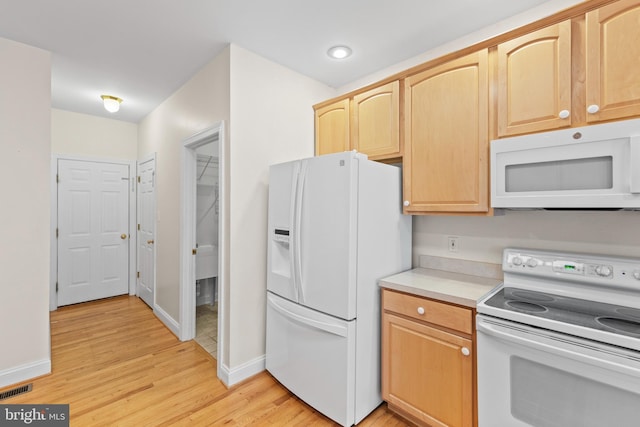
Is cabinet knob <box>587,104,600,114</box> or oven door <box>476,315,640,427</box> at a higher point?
cabinet knob <box>587,104,600,114</box>

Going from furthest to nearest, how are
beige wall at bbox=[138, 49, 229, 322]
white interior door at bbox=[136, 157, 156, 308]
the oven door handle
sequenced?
1. white interior door at bbox=[136, 157, 156, 308]
2. beige wall at bbox=[138, 49, 229, 322]
3. the oven door handle

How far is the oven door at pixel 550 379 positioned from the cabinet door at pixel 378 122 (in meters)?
1.31

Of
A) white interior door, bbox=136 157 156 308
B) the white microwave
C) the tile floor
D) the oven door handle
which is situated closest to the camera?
the oven door handle

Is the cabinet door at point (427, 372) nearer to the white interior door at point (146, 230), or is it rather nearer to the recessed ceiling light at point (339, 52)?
the recessed ceiling light at point (339, 52)

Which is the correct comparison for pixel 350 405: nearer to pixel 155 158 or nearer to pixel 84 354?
pixel 84 354

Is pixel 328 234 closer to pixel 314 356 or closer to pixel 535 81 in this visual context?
pixel 314 356

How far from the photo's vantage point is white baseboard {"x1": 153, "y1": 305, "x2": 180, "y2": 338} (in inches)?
119

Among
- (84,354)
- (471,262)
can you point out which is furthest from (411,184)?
(84,354)

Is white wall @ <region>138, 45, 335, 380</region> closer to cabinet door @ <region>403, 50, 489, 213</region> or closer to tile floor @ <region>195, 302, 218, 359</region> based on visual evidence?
tile floor @ <region>195, 302, 218, 359</region>

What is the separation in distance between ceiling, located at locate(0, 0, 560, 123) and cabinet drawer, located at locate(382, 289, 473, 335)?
180cm

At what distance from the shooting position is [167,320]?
10.6ft

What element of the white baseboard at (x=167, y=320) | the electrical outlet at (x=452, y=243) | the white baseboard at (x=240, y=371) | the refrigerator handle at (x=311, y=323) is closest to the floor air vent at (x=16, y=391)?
the white baseboard at (x=167, y=320)

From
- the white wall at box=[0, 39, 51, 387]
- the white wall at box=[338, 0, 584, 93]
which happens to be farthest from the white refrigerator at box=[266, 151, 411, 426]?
the white wall at box=[0, 39, 51, 387]

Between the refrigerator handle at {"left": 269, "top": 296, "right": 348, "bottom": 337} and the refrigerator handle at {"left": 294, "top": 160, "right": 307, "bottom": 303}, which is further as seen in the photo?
the refrigerator handle at {"left": 294, "top": 160, "right": 307, "bottom": 303}
